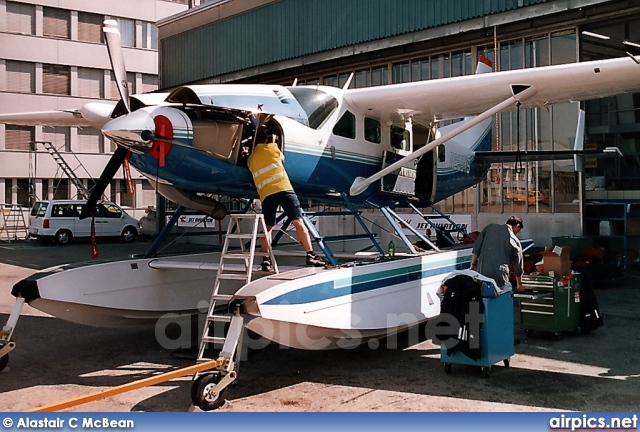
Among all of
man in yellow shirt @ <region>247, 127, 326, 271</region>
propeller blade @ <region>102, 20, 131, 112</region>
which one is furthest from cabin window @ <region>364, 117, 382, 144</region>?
propeller blade @ <region>102, 20, 131, 112</region>

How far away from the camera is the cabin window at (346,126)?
26.9ft

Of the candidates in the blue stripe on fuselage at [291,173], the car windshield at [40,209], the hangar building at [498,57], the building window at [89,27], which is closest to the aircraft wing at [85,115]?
the blue stripe on fuselage at [291,173]

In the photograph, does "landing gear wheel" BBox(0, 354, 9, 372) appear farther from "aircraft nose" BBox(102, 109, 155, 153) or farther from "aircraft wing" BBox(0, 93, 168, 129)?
"aircraft wing" BBox(0, 93, 168, 129)

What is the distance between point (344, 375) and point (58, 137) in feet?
109

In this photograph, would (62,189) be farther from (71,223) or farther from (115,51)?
(115,51)

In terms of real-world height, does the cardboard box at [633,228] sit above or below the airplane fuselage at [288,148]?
below

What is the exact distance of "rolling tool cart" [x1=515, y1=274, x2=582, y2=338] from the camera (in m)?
7.92

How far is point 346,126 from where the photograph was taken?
27.5ft

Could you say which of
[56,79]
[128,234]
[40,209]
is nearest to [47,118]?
[40,209]

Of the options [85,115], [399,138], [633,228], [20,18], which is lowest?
[633,228]

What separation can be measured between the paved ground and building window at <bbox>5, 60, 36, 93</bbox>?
96.8 feet

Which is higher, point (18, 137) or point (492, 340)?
point (18, 137)

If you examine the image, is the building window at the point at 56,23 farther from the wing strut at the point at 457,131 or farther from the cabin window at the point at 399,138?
the wing strut at the point at 457,131

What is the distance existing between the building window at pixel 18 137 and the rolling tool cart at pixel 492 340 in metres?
32.9
